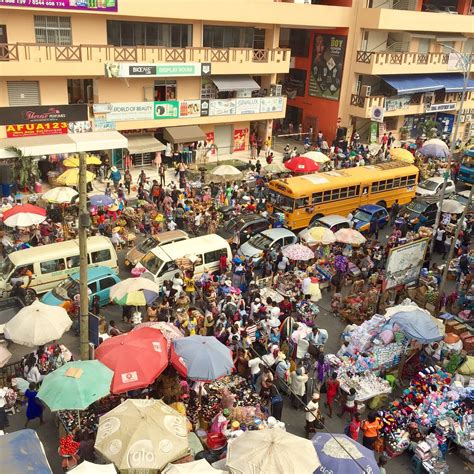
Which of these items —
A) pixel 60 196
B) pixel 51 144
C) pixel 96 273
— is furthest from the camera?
pixel 51 144

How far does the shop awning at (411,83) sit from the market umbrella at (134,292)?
29.5m

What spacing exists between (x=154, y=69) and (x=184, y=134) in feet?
14.0

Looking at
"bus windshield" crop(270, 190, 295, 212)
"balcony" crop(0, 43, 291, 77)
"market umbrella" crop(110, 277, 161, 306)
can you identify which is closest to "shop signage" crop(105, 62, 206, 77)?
"balcony" crop(0, 43, 291, 77)

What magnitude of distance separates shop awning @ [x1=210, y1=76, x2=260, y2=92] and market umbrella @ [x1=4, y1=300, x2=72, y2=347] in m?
22.3

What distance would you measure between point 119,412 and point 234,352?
5.02 meters

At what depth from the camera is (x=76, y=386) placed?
11805 mm

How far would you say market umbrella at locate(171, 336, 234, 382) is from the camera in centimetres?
1318

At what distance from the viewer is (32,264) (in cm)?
1833

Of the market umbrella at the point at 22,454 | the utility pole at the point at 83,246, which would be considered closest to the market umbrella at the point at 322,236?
the utility pole at the point at 83,246

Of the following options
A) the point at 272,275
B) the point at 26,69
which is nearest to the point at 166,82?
the point at 26,69

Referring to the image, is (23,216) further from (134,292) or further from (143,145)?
(143,145)

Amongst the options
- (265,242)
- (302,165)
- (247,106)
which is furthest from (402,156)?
(265,242)

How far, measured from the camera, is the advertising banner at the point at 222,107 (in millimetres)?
33531

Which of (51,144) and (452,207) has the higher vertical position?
(51,144)
